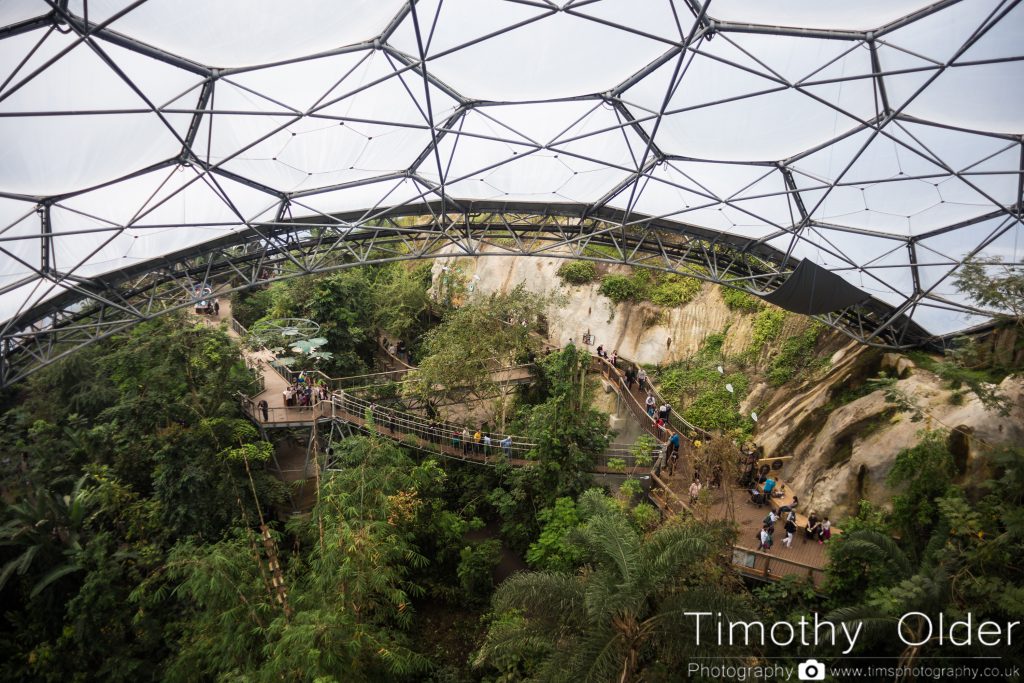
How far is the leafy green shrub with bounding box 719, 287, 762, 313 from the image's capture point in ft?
74.7

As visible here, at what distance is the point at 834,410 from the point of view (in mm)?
17359

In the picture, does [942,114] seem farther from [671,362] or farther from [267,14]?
[671,362]

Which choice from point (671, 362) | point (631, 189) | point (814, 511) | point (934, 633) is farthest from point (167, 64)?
point (671, 362)

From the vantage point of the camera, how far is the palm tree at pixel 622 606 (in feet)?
28.4

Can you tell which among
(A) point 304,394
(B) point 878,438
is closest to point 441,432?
(A) point 304,394

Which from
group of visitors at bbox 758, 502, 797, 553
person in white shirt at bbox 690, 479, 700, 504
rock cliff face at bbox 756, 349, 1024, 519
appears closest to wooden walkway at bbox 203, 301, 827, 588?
group of visitors at bbox 758, 502, 797, 553

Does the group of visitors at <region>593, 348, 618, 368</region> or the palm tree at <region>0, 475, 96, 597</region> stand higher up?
the group of visitors at <region>593, 348, 618, 368</region>

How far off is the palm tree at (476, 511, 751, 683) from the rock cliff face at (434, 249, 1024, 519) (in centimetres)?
730

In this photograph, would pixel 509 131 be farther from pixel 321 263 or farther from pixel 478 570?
pixel 478 570

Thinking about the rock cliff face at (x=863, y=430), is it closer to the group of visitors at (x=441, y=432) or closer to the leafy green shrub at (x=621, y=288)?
the leafy green shrub at (x=621, y=288)

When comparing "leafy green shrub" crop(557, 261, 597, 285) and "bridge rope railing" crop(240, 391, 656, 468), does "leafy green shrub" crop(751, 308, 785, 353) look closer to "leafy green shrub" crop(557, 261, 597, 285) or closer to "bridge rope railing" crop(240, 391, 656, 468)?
"bridge rope railing" crop(240, 391, 656, 468)

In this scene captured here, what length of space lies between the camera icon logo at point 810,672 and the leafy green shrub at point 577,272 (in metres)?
21.0

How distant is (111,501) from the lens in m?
15.2

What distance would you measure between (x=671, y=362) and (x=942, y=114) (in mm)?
14833
